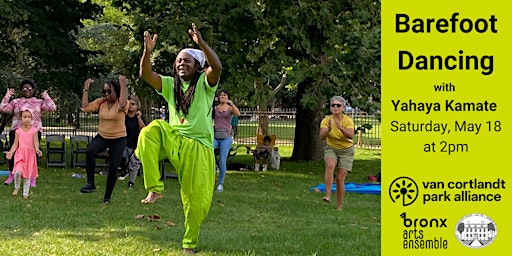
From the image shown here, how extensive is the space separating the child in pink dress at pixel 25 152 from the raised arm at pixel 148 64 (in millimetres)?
Answer: 4926

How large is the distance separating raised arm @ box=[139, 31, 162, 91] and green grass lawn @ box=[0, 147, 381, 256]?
1523 millimetres

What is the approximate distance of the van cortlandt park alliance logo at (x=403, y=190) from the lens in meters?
3.02

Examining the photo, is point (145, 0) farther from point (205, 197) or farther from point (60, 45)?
point (205, 197)

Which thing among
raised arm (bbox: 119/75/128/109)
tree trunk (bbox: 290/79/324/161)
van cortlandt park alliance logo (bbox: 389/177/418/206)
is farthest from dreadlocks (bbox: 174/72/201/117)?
tree trunk (bbox: 290/79/324/161)

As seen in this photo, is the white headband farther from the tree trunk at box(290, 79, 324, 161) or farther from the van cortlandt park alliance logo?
the tree trunk at box(290, 79, 324, 161)

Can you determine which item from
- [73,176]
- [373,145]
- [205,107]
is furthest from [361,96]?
[373,145]

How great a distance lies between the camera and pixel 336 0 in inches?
601

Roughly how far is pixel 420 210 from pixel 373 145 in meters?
28.4

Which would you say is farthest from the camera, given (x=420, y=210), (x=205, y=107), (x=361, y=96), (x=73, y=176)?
(x=73, y=176)

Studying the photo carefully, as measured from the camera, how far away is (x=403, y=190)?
3012mm

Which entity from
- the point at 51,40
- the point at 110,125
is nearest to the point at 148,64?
the point at 110,125

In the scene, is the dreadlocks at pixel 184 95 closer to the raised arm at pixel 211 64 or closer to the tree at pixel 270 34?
the raised arm at pixel 211 64

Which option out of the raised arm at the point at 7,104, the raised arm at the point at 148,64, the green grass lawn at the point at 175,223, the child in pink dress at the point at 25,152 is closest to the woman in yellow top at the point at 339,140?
the green grass lawn at the point at 175,223

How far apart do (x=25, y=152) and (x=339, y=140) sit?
4.60m
